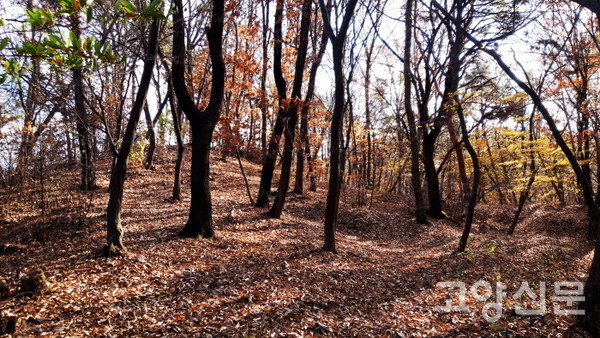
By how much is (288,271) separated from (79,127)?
26.6 ft

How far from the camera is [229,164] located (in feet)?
65.9

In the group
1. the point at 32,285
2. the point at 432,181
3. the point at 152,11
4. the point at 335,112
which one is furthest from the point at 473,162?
the point at 32,285

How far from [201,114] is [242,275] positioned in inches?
140

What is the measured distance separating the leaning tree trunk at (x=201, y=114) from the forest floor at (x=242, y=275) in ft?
2.10

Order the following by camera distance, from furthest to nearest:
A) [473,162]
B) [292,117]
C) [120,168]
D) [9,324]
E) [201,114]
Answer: [292,117]
[473,162]
[201,114]
[120,168]
[9,324]

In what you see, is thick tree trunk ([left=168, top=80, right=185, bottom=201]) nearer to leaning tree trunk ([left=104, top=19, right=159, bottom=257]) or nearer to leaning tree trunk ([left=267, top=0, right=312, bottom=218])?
leaning tree trunk ([left=267, top=0, right=312, bottom=218])

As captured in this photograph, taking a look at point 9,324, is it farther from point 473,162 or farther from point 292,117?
point 473,162

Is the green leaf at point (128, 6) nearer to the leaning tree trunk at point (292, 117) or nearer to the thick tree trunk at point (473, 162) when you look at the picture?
the thick tree trunk at point (473, 162)

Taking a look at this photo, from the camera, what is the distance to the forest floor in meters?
3.92

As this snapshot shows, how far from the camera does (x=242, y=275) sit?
18.0ft

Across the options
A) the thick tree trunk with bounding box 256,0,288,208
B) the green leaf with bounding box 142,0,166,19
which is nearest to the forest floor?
the thick tree trunk with bounding box 256,0,288,208

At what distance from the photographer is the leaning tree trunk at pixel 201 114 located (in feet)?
22.8

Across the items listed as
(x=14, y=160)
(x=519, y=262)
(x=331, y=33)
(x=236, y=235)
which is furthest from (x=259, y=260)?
(x=519, y=262)

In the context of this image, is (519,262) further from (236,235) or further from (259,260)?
(236,235)
